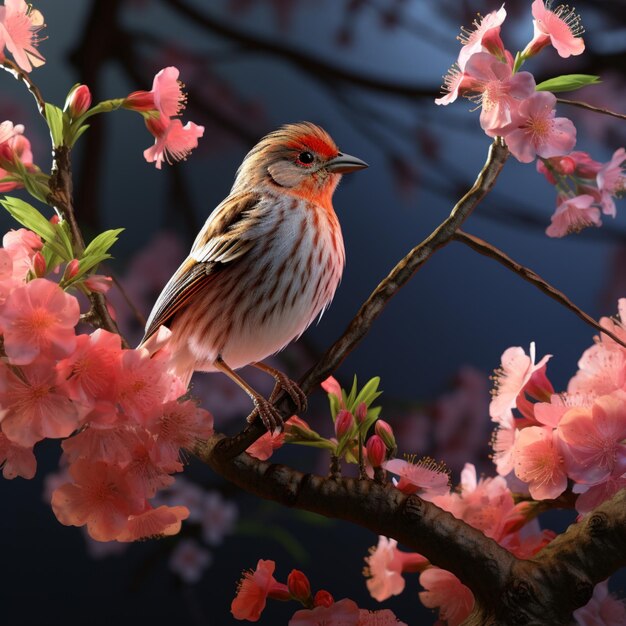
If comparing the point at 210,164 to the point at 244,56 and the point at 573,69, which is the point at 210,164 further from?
the point at 573,69

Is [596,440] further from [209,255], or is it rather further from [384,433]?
[209,255]

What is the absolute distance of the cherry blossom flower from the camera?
0.56m

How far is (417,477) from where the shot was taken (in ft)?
1.82

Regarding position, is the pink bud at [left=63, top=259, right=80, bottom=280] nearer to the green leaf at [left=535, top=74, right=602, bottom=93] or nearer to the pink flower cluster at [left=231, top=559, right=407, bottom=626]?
the pink flower cluster at [left=231, top=559, right=407, bottom=626]

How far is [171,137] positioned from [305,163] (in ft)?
0.63

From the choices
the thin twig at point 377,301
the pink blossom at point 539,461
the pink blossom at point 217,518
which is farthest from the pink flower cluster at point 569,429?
the pink blossom at point 217,518

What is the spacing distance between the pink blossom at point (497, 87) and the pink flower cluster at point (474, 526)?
0.27 metres

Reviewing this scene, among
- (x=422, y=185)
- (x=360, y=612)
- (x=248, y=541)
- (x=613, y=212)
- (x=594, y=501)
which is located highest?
(x=613, y=212)

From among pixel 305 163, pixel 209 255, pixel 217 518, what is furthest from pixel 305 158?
pixel 217 518

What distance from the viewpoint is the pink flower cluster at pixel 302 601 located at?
0.55 m

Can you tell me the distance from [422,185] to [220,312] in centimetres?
115

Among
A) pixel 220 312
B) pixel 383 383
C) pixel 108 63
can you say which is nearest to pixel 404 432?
pixel 383 383

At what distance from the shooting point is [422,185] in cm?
Answer: 174

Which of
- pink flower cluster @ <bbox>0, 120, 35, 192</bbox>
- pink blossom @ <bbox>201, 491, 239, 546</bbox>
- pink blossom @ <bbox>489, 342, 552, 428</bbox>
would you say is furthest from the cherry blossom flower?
pink blossom @ <bbox>201, 491, 239, 546</bbox>
